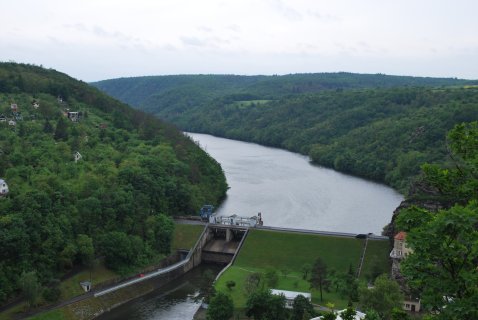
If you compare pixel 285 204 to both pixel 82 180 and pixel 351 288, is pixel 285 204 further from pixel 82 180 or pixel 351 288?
pixel 351 288

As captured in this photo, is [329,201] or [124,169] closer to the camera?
[124,169]

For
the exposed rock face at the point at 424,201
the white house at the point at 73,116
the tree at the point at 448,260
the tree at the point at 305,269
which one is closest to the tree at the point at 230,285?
the tree at the point at 305,269

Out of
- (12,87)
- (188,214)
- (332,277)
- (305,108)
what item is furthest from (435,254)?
(305,108)

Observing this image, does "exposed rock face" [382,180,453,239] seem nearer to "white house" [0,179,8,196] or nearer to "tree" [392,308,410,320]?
"white house" [0,179,8,196]

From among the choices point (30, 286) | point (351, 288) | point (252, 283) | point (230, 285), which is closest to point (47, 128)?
point (30, 286)

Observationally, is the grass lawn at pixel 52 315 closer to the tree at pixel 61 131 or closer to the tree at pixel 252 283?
the tree at pixel 252 283

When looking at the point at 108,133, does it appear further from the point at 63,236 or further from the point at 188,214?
the point at 63,236
